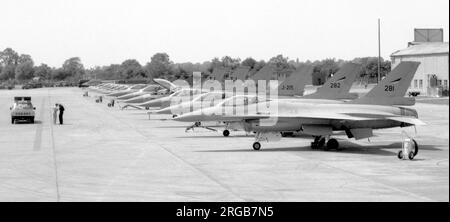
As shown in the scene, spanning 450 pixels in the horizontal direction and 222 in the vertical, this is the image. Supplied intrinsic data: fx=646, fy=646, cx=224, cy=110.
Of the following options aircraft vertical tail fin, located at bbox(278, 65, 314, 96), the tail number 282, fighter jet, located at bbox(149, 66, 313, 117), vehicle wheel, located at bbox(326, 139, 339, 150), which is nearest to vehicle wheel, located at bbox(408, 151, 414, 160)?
vehicle wheel, located at bbox(326, 139, 339, 150)

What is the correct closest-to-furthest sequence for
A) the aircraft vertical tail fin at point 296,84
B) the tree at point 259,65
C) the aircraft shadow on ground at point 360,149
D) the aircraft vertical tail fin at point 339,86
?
1. the aircraft shadow on ground at point 360,149
2. the aircraft vertical tail fin at point 339,86
3. the aircraft vertical tail fin at point 296,84
4. the tree at point 259,65

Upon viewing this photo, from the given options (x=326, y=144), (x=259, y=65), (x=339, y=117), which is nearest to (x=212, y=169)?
(x=339, y=117)

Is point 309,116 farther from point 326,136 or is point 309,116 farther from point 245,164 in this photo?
point 245,164

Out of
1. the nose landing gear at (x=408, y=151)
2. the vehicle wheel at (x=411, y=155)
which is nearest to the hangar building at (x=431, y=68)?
the nose landing gear at (x=408, y=151)

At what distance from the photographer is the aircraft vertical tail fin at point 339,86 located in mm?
31938

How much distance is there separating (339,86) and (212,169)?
13.0 m

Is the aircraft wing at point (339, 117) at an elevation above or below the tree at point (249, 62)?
below

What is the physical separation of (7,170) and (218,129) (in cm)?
1724

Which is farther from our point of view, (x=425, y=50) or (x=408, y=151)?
(x=425, y=50)

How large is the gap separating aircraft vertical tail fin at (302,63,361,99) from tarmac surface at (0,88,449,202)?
2423mm

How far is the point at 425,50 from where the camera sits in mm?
88438

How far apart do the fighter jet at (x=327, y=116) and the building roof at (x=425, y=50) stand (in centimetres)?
5696

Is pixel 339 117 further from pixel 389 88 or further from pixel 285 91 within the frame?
pixel 285 91

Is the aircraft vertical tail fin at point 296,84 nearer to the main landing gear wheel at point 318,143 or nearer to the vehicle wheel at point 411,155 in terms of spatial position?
the main landing gear wheel at point 318,143
